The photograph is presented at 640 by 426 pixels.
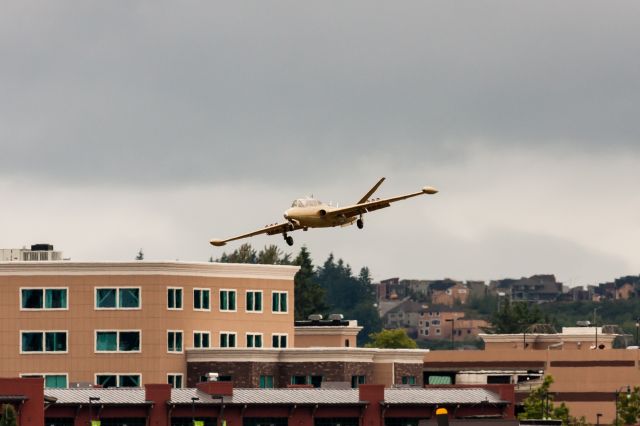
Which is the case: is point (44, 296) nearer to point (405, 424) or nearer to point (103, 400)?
point (103, 400)

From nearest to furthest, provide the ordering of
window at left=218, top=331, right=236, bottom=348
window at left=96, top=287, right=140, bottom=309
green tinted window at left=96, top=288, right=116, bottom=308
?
green tinted window at left=96, top=288, right=116, bottom=308 → window at left=96, top=287, right=140, bottom=309 → window at left=218, top=331, right=236, bottom=348

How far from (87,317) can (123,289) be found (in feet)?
13.6

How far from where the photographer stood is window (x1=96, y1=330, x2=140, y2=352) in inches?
7367

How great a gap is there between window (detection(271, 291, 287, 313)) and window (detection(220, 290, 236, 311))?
190 inches

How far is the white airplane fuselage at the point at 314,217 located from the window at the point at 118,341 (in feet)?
218

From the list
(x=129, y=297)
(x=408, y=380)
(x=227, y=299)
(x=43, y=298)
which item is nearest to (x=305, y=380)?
(x=227, y=299)

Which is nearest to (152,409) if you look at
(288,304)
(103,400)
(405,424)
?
(103,400)

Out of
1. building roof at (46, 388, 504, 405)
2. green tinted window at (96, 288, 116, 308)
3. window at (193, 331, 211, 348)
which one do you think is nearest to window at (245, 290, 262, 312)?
window at (193, 331, 211, 348)

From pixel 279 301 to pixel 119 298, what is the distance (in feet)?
54.8

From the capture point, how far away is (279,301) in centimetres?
19662

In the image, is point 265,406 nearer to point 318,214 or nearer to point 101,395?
point 101,395

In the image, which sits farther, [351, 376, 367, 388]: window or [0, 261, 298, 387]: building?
[351, 376, 367, 388]: window

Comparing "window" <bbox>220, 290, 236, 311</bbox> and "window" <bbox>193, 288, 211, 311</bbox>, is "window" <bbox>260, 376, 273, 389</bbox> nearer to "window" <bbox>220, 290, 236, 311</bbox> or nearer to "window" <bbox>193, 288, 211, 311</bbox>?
"window" <bbox>220, 290, 236, 311</bbox>

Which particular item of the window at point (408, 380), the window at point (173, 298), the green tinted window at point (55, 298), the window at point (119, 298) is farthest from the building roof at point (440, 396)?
the green tinted window at point (55, 298)
